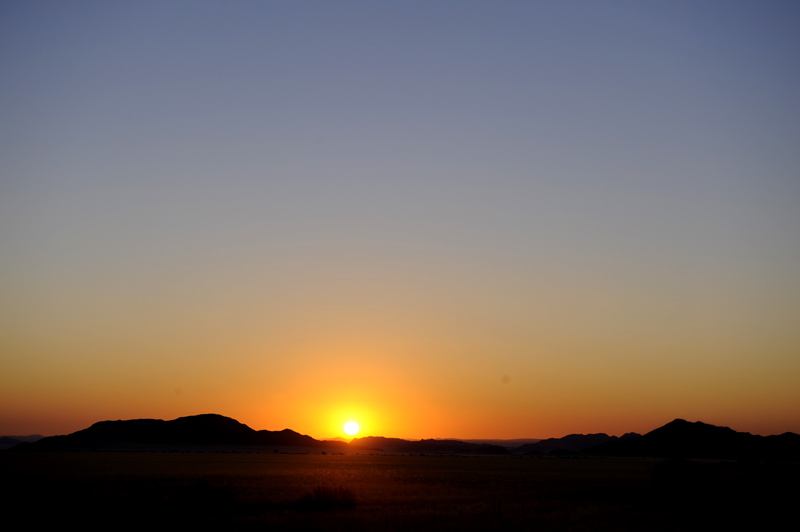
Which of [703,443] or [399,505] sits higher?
[703,443]

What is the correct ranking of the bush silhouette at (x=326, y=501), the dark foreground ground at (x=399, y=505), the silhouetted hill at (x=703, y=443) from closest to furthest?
1. the dark foreground ground at (x=399, y=505)
2. the bush silhouette at (x=326, y=501)
3. the silhouetted hill at (x=703, y=443)

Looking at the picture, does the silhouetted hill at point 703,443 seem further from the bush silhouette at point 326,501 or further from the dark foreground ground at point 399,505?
the bush silhouette at point 326,501

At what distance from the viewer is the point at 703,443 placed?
17900 centimetres

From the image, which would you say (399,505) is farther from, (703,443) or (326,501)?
(703,443)

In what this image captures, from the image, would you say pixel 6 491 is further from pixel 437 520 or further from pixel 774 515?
pixel 774 515

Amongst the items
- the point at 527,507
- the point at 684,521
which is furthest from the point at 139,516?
the point at 684,521

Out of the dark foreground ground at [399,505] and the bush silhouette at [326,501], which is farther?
the bush silhouette at [326,501]

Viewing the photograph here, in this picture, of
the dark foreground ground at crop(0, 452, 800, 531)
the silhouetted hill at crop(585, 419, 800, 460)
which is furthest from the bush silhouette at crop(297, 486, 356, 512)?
the silhouetted hill at crop(585, 419, 800, 460)

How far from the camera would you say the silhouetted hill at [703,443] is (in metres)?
165

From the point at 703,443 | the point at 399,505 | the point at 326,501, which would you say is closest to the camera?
the point at 326,501

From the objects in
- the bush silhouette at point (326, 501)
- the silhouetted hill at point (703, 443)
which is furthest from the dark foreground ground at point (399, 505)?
the silhouetted hill at point (703, 443)

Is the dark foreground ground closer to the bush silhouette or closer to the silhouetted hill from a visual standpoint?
the bush silhouette

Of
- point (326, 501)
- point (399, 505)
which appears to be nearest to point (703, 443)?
point (399, 505)

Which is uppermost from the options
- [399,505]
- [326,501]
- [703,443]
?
[703,443]
